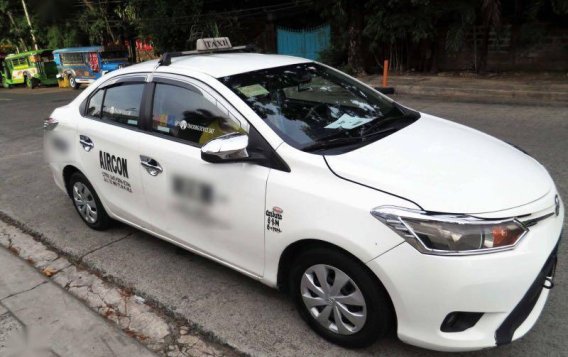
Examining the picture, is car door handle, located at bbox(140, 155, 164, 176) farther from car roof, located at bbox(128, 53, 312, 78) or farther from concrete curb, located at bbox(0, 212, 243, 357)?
concrete curb, located at bbox(0, 212, 243, 357)

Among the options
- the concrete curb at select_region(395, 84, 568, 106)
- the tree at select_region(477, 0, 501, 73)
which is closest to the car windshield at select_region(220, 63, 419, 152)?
the concrete curb at select_region(395, 84, 568, 106)

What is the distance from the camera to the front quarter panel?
2279mm

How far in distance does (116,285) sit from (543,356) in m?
2.89

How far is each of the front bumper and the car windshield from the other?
87 centimetres

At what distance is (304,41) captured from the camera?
17.6 metres

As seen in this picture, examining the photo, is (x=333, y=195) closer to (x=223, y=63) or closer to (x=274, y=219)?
(x=274, y=219)

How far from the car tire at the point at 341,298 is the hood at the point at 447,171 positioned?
453mm

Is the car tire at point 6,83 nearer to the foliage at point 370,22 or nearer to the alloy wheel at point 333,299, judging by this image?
the foliage at point 370,22

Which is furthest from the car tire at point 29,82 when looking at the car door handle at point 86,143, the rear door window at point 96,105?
the car door handle at point 86,143

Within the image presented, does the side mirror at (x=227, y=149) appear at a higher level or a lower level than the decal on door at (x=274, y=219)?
higher

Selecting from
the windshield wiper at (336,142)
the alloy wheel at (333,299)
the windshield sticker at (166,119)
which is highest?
the windshield sticker at (166,119)

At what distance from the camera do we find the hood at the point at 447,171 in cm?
227

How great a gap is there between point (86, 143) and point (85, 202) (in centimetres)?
65

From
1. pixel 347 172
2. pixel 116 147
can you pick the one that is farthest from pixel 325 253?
pixel 116 147
